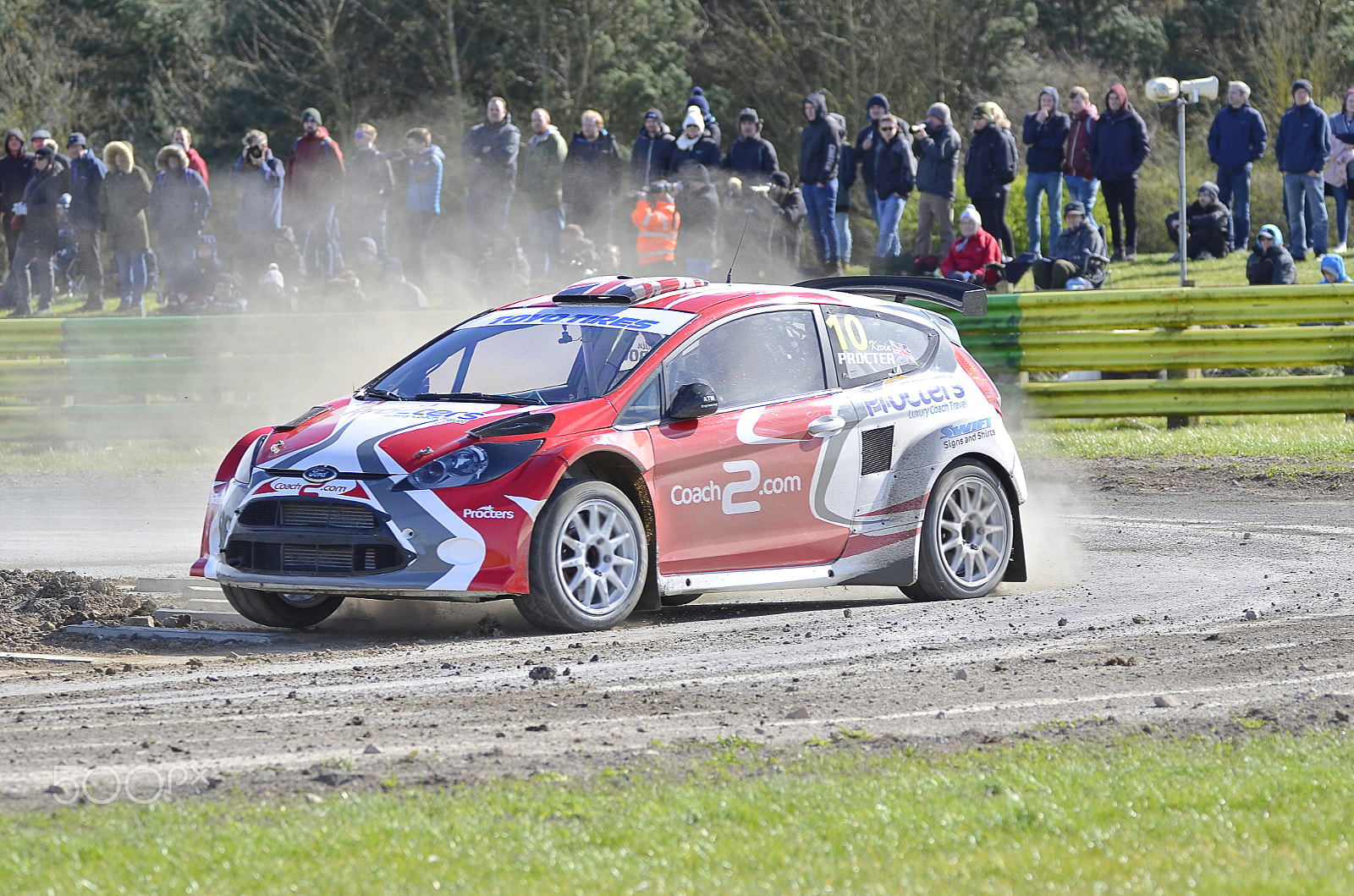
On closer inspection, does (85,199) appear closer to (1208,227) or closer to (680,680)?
(1208,227)

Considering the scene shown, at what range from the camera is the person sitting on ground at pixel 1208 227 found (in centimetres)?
2338

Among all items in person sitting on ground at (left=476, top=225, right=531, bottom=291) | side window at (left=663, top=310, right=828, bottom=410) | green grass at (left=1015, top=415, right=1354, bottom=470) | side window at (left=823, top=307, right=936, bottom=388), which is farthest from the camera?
person sitting on ground at (left=476, top=225, right=531, bottom=291)

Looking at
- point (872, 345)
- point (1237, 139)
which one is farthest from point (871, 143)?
point (872, 345)

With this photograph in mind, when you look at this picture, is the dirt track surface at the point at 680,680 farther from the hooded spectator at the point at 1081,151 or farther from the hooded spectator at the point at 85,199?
the hooded spectator at the point at 85,199

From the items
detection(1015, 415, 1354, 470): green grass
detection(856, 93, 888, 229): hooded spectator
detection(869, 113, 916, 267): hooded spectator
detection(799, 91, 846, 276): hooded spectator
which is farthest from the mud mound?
detection(856, 93, 888, 229): hooded spectator

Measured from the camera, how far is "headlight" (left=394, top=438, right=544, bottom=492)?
7.69 m

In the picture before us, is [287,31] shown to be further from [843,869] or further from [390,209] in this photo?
[843,869]

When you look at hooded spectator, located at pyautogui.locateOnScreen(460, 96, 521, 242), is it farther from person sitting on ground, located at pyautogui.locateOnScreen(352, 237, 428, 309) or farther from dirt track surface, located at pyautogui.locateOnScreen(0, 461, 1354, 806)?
dirt track surface, located at pyautogui.locateOnScreen(0, 461, 1354, 806)

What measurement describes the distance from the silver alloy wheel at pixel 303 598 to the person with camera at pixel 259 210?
14.9 m

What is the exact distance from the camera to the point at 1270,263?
64.0 feet

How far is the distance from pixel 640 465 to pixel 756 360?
3.32 feet

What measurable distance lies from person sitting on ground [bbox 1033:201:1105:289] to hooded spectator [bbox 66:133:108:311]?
39.4 ft

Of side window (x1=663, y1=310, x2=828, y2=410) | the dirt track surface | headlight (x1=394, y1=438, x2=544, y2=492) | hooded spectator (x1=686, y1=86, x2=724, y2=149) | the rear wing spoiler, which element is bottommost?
the dirt track surface

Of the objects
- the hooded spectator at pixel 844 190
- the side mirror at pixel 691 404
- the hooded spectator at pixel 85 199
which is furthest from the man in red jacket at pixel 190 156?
the side mirror at pixel 691 404
